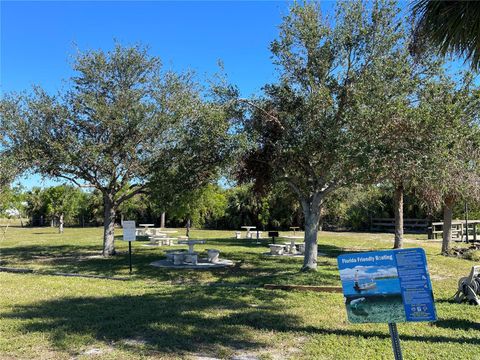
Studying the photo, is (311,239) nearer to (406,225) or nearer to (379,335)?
(379,335)

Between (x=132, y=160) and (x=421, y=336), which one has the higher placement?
(x=132, y=160)

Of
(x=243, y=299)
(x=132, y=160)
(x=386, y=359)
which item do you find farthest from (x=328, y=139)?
(x=132, y=160)

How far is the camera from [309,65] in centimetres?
1222

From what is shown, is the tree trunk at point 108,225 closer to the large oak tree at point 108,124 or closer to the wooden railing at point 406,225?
the large oak tree at point 108,124

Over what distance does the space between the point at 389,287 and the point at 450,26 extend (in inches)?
125

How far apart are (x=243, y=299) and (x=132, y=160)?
9.80m

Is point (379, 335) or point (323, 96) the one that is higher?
point (323, 96)

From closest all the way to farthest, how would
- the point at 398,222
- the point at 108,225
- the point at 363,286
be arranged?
the point at 363,286, the point at 108,225, the point at 398,222

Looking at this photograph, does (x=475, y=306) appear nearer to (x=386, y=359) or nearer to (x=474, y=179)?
(x=386, y=359)

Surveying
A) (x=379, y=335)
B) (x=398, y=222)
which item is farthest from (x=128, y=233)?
(x=398, y=222)

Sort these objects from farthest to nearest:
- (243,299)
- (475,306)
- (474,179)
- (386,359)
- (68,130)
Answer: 1. (68,130)
2. (474,179)
3. (243,299)
4. (475,306)
5. (386,359)

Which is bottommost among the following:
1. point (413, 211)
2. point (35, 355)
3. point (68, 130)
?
point (35, 355)

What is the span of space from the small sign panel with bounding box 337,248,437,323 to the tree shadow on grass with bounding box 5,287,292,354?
1908 millimetres

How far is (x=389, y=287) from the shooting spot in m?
4.46
